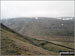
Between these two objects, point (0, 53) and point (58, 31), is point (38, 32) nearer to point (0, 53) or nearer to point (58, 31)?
point (58, 31)

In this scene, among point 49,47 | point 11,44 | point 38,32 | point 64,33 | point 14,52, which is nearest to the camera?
point 14,52

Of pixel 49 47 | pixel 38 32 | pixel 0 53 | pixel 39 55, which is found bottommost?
pixel 38 32

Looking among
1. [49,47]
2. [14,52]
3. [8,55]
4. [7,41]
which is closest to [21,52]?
[14,52]

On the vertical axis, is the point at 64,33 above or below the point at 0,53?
below

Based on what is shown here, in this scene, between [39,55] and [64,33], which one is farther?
[64,33]

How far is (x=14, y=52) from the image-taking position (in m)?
25.8

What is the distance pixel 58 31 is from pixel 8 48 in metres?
120

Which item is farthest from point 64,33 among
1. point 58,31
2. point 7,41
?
point 7,41

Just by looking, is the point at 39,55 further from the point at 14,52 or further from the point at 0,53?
the point at 0,53

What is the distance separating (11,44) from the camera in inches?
1179

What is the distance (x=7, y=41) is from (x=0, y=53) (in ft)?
25.2

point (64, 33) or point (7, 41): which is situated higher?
point (7, 41)

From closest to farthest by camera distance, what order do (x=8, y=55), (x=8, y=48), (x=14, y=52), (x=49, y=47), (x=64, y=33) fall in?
(x=8, y=55) < (x=14, y=52) < (x=8, y=48) < (x=49, y=47) < (x=64, y=33)

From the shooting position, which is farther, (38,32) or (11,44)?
(38,32)
